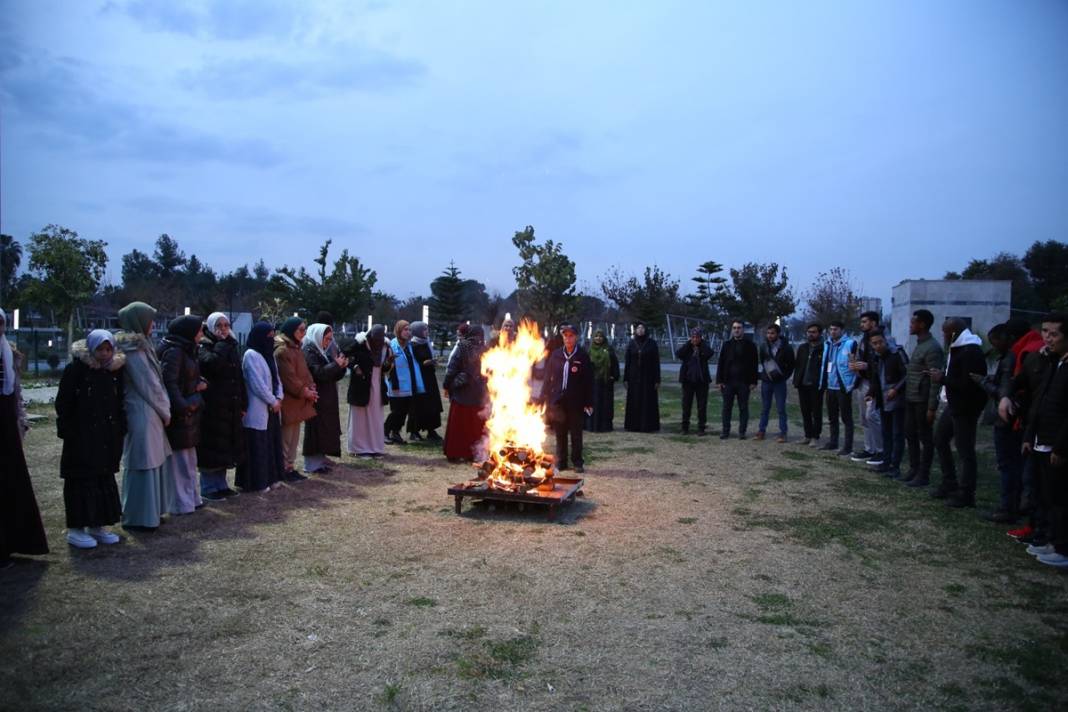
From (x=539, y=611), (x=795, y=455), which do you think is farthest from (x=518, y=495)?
(x=795, y=455)

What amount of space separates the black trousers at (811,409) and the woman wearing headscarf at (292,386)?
8021 mm

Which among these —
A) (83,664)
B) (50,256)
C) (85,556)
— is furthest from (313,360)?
(50,256)

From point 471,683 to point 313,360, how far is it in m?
6.75

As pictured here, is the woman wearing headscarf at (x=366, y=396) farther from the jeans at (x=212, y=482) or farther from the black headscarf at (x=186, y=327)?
the black headscarf at (x=186, y=327)

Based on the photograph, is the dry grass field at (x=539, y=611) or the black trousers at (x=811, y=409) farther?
Result: the black trousers at (x=811, y=409)

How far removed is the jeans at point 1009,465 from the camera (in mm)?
6934

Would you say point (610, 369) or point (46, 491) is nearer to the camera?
point (46, 491)

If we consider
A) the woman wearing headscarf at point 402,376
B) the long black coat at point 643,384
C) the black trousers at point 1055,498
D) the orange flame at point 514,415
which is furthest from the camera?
the long black coat at point 643,384

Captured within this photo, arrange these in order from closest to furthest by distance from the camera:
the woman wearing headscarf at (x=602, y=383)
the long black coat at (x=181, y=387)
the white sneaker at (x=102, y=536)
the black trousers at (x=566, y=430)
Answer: the white sneaker at (x=102, y=536) < the long black coat at (x=181, y=387) < the black trousers at (x=566, y=430) < the woman wearing headscarf at (x=602, y=383)

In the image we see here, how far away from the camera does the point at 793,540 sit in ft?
21.4

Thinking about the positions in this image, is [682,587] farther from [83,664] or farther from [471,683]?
[83,664]

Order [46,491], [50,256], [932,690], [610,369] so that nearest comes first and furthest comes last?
1. [932,690]
2. [46,491]
3. [610,369]
4. [50,256]

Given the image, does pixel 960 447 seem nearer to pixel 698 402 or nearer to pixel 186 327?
pixel 698 402

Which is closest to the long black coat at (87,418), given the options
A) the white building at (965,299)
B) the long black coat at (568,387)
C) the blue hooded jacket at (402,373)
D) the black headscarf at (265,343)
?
the black headscarf at (265,343)
